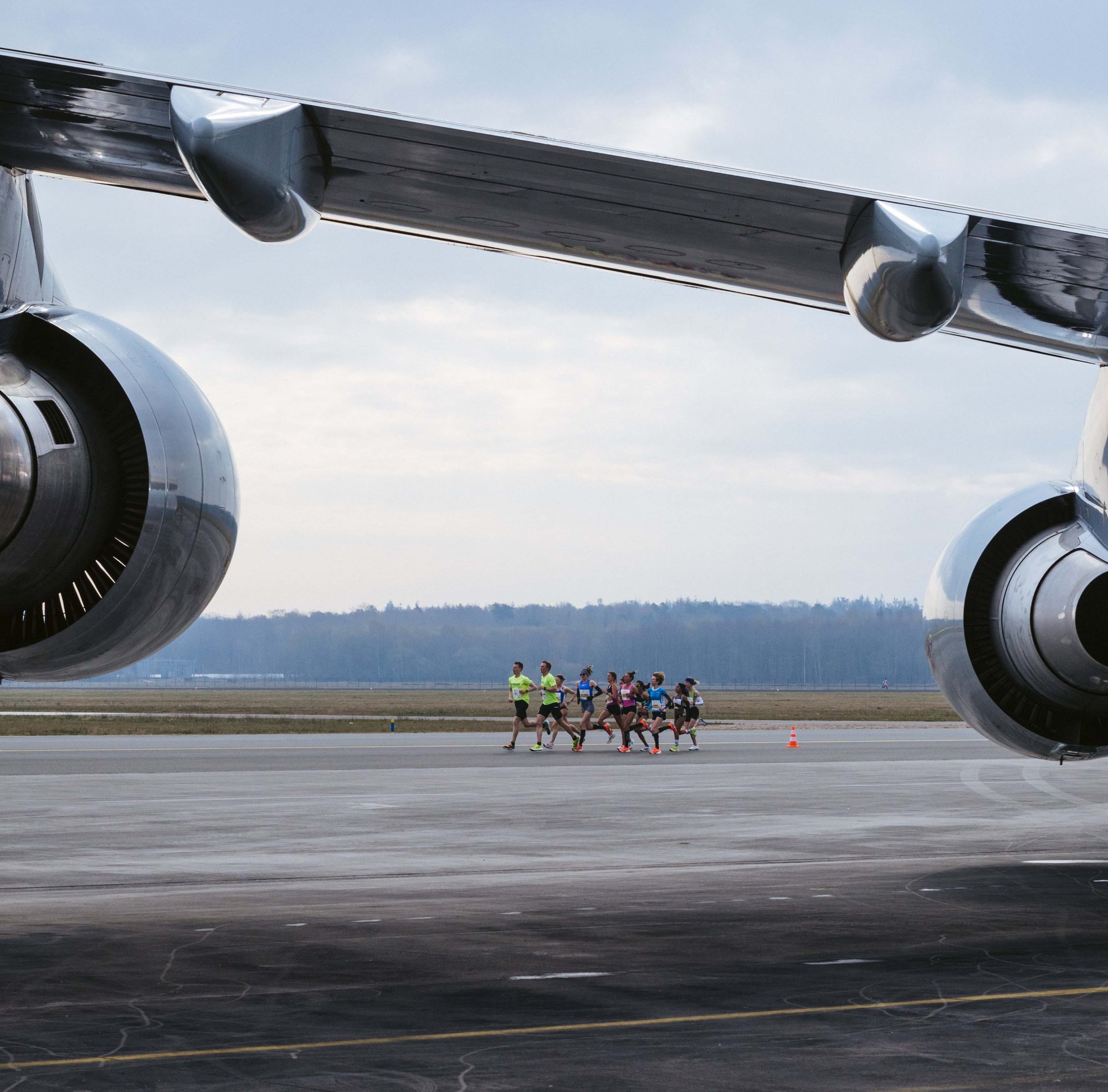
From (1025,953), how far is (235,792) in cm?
1454

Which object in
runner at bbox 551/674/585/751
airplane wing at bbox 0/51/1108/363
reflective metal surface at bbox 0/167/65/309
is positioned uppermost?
airplane wing at bbox 0/51/1108/363

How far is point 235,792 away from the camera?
69.9 feet

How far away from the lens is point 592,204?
19.4 ft

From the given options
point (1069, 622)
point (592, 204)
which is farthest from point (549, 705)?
point (592, 204)

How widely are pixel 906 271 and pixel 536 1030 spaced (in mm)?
3946

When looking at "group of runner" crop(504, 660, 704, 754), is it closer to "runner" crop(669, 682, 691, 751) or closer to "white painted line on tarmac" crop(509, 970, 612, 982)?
"runner" crop(669, 682, 691, 751)

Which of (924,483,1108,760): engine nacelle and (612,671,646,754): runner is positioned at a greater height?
(924,483,1108,760): engine nacelle

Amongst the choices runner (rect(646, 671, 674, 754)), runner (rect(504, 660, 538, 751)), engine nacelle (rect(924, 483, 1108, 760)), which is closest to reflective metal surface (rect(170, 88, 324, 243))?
engine nacelle (rect(924, 483, 1108, 760))

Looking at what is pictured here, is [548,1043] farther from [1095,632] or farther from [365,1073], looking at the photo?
[1095,632]

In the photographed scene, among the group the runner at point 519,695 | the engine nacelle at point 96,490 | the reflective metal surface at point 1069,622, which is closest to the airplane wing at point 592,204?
the engine nacelle at point 96,490

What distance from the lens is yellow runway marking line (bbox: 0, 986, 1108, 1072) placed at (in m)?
6.23

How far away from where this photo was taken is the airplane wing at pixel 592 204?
16.8 ft

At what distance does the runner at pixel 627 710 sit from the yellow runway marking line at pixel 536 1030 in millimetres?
26674

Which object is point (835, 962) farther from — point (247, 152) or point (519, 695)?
point (519, 695)
